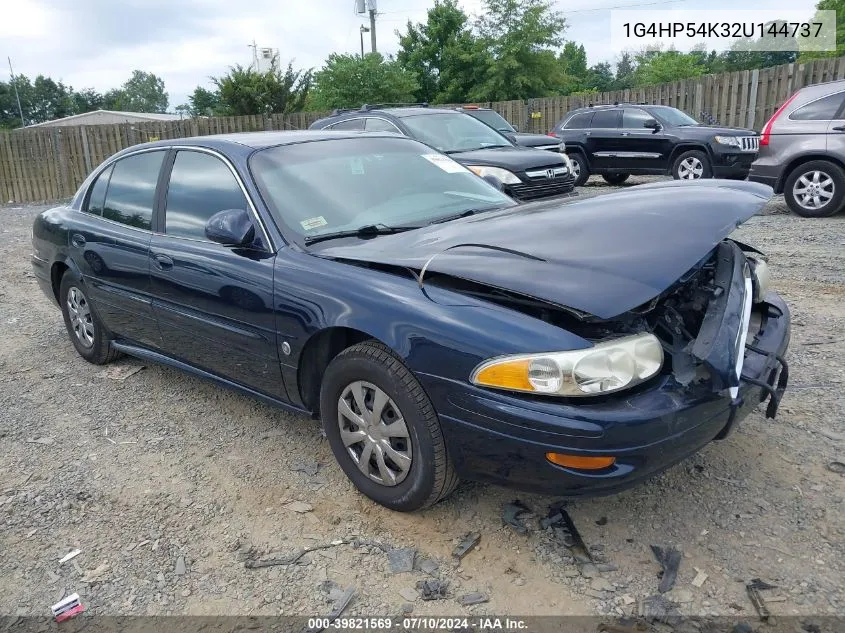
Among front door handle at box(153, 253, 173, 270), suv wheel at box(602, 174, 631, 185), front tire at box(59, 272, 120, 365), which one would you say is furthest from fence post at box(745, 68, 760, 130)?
front door handle at box(153, 253, 173, 270)

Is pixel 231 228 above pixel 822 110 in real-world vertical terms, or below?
below

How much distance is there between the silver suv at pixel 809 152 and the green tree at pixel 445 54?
28.5 m

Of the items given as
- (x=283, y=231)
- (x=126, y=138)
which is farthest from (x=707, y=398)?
(x=126, y=138)

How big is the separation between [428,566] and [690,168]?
38.0 ft

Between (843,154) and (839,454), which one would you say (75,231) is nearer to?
(839,454)

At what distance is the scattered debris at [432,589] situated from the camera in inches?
101

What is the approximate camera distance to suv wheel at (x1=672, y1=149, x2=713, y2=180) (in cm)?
1236

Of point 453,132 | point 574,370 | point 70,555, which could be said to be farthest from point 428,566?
point 453,132

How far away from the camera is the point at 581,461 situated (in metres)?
2.44

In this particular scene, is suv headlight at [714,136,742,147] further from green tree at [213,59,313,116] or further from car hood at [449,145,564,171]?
green tree at [213,59,313,116]

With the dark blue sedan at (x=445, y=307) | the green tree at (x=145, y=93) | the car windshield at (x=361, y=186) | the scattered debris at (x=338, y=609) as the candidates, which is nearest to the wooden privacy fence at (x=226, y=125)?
the dark blue sedan at (x=445, y=307)

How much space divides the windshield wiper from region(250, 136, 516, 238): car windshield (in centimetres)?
3

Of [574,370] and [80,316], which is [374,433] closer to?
[574,370]

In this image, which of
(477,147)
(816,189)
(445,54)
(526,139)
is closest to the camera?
(816,189)
